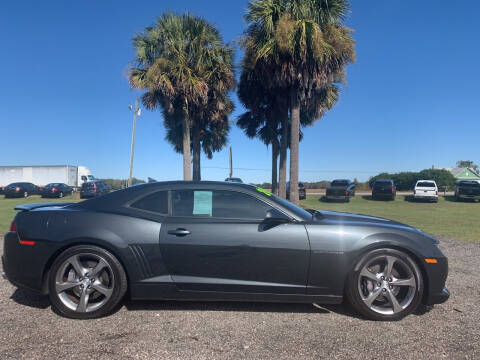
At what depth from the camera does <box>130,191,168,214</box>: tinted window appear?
3139 millimetres

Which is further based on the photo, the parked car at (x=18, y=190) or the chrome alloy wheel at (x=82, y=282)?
the parked car at (x=18, y=190)

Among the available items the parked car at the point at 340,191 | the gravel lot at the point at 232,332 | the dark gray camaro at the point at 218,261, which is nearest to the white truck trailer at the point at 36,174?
the parked car at the point at 340,191

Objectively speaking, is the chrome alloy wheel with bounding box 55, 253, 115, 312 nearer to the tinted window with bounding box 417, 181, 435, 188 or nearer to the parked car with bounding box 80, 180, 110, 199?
the tinted window with bounding box 417, 181, 435, 188

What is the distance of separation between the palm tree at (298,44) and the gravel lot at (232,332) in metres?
8.32

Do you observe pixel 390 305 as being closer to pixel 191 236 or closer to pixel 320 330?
pixel 320 330

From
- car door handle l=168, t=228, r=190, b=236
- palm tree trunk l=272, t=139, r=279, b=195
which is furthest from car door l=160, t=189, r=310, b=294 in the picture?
palm tree trunk l=272, t=139, r=279, b=195

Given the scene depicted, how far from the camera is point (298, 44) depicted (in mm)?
10242

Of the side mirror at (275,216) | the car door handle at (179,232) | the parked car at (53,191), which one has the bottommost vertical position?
the parked car at (53,191)

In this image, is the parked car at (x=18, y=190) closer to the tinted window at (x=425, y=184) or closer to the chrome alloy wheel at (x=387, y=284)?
the chrome alloy wheel at (x=387, y=284)

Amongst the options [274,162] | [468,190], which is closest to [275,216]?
[274,162]

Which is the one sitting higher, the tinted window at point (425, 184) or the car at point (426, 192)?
the tinted window at point (425, 184)

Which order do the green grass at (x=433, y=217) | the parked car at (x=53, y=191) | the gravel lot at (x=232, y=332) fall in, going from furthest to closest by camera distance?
the parked car at (x=53, y=191) < the green grass at (x=433, y=217) < the gravel lot at (x=232, y=332)

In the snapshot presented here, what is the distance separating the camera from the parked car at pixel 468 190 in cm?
2052

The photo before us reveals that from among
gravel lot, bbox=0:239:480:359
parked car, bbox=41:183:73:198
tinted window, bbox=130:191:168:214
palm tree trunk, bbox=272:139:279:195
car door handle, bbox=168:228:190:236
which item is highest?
palm tree trunk, bbox=272:139:279:195
